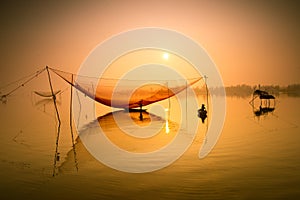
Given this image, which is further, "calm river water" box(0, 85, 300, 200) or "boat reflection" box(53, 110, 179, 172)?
"boat reflection" box(53, 110, 179, 172)

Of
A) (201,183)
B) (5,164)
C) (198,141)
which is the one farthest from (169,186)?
(198,141)

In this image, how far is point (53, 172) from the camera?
8211 mm

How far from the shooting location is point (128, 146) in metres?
12.1

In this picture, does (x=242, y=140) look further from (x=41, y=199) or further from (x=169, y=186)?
(x=41, y=199)

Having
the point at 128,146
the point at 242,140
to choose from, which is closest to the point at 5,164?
the point at 128,146

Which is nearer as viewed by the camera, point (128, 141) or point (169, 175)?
point (169, 175)

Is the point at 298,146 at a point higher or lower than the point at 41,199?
higher

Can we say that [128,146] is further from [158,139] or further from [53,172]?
[53,172]

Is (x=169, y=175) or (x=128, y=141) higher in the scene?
(x=128, y=141)

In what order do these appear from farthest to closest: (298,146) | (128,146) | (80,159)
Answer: (128,146)
(298,146)
(80,159)

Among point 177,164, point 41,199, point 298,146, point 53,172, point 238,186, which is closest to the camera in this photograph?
point 41,199

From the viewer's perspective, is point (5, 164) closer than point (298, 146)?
Yes

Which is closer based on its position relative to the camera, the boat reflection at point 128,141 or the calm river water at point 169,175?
the calm river water at point 169,175

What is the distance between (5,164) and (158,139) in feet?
21.0
